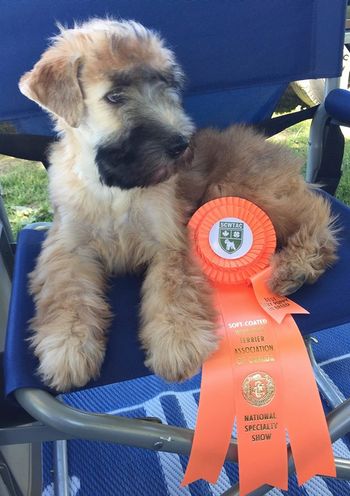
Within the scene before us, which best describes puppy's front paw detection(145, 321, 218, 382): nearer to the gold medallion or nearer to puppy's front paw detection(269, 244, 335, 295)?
the gold medallion

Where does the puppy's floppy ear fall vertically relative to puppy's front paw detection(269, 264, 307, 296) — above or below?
above

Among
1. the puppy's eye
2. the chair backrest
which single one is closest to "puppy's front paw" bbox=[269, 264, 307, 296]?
the puppy's eye

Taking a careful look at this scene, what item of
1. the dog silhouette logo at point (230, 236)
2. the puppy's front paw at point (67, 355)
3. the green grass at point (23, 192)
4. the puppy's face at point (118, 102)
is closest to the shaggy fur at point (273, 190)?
the dog silhouette logo at point (230, 236)

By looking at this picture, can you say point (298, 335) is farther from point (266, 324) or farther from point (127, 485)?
point (127, 485)

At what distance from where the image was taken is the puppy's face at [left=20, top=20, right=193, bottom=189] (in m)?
1.21

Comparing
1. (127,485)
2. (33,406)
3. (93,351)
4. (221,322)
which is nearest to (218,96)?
(221,322)

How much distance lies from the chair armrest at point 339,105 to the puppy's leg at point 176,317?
0.67 metres

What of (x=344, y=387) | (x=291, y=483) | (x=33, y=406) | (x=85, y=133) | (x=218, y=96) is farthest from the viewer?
(x=344, y=387)

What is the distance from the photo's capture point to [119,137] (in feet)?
4.06

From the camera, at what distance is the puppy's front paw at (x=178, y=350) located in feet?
3.59

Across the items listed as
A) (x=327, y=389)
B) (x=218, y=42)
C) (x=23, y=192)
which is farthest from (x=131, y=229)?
(x=23, y=192)

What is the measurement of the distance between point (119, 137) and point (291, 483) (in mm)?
1158

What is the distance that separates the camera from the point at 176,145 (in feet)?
3.90

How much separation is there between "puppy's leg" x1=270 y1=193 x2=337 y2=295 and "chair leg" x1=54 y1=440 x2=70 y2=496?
92cm
